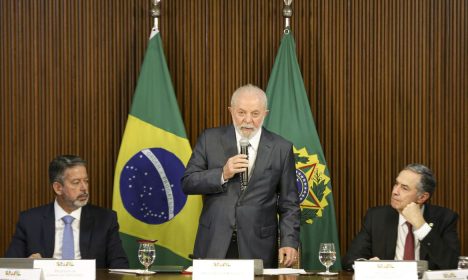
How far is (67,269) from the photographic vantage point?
3.47 m

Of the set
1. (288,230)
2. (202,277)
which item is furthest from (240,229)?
(202,277)

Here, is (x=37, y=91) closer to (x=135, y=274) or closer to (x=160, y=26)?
(x=160, y=26)

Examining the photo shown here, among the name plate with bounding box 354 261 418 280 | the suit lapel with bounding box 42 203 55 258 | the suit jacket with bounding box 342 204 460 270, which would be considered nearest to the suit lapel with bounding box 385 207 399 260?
the suit jacket with bounding box 342 204 460 270

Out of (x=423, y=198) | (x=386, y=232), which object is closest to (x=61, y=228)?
(x=386, y=232)

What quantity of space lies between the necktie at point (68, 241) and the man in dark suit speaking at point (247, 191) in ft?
2.50

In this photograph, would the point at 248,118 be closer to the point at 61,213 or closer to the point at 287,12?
the point at 61,213

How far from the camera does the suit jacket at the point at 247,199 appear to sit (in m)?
4.44

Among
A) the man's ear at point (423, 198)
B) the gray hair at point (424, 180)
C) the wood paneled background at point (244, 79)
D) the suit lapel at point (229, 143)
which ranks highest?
the wood paneled background at point (244, 79)

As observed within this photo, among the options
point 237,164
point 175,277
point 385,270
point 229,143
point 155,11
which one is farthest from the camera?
point 155,11

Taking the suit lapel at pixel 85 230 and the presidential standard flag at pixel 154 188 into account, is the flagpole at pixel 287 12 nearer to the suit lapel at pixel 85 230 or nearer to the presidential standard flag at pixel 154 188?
the presidential standard flag at pixel 154 188

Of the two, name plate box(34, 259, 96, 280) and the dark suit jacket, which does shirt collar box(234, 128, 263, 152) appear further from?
name plate box(34, 259, 96, 280)

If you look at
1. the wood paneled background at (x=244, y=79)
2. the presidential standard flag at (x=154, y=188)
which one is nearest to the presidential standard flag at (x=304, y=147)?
the wood paneled background at (x=244, y=79)

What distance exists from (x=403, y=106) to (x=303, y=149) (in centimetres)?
81

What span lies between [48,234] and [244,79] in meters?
1.86
